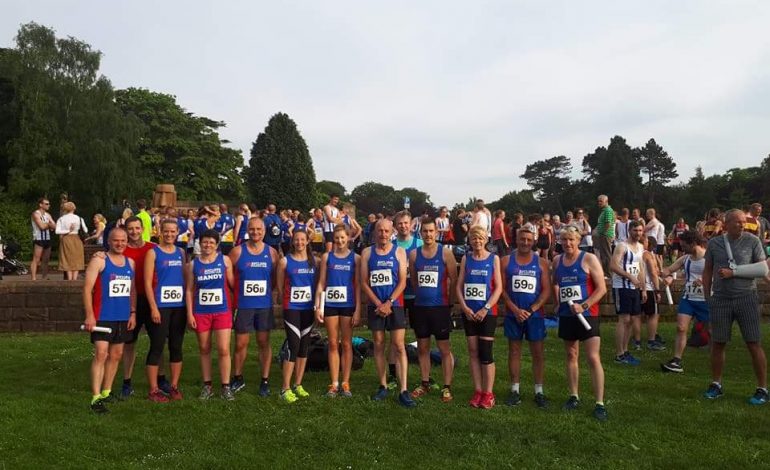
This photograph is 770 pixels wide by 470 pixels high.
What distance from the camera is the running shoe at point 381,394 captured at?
6516mm

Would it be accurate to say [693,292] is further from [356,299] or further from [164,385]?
[164,385]

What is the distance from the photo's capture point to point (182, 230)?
14.9m

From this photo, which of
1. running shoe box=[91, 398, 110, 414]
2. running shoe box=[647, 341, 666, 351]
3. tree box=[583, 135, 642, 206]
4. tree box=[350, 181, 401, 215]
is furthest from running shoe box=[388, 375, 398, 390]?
tree box=[350, 181, 401, 215]

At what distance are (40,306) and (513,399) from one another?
32.6ft

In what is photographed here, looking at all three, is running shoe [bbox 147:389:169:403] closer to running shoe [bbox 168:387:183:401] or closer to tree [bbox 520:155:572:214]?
running shoe [bbox 168:387:183:401]

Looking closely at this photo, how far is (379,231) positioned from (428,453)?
8.15 feet

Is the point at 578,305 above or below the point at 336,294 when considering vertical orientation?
below

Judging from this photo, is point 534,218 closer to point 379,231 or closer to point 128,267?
point 379,231

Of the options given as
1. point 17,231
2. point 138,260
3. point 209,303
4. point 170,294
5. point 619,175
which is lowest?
point 209,303

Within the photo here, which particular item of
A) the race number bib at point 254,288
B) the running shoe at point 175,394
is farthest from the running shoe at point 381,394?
the running shoe at point 175,394

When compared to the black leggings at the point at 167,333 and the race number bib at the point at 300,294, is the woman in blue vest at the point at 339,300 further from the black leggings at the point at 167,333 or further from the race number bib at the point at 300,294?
the black leggings at the point at 167,333

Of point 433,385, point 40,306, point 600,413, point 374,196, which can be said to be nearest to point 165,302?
point 433,385

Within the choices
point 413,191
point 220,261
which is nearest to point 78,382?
point 220,261

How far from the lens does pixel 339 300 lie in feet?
21.7
